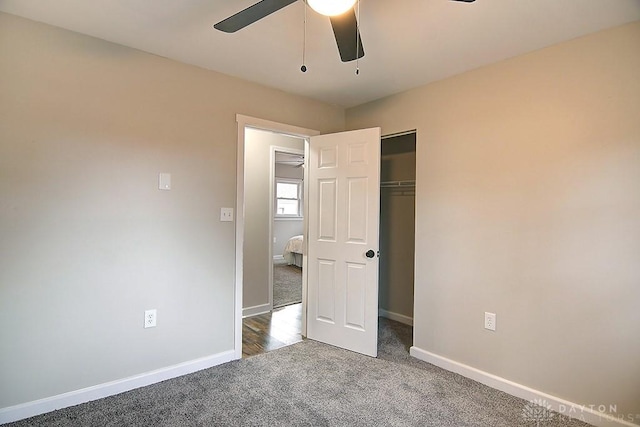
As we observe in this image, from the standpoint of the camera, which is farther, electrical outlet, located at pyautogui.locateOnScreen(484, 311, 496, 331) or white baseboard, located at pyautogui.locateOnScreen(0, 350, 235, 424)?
electrical outlet, located at pyautogui.locateOnScreen(484, 311, 496, 331)

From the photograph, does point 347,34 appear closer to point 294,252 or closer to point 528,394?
point 528,394

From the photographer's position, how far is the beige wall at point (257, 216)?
4035mm

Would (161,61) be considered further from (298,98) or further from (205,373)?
(205,373)

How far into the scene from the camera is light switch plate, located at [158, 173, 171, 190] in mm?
2439

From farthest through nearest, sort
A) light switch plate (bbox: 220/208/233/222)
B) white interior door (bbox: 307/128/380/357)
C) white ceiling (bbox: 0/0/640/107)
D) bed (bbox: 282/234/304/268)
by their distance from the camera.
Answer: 1. bed (bbox: 282/234/304/268)
2. white interior door (bbox: 307/128/380/357)
3. light switch plate (bbox: 220/208/233/222)
4. white ceiling (bbox: 0/0/640/107)

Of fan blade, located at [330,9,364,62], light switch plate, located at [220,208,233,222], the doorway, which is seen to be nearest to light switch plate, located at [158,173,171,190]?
light switch plate, located at [220,208,233,222]

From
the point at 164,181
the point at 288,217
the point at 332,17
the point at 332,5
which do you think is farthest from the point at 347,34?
the point at 288,217

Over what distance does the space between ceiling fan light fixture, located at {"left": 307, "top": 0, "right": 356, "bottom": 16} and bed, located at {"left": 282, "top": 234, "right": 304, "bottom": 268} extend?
5536 mm

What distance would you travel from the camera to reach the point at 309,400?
219 cm

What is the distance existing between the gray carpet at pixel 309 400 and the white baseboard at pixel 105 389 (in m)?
0.05

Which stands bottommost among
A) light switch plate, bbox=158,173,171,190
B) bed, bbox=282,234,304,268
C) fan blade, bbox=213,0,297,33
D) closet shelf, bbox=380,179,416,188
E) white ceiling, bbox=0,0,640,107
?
bed, bbox=282,234,304,268

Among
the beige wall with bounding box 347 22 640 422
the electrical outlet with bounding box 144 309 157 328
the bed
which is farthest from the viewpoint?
the bed

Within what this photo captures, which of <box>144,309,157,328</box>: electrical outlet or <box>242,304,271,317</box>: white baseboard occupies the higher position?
<box>144,309,157,328</box>: electrical outlet

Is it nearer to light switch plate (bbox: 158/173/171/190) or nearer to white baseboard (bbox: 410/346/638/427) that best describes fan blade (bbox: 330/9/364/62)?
light switch plate (bbox: 158/173/171/190)
